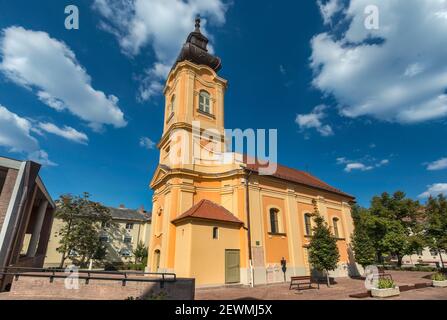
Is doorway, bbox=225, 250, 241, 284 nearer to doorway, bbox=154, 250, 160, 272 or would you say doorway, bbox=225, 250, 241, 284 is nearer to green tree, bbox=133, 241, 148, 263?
doorway, bbox=154, 250, 160, 272

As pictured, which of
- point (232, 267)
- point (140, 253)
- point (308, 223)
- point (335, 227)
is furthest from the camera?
point (140, 253)

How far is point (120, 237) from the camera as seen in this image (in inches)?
1676

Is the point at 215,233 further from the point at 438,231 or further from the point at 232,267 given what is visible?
the point at 438,231

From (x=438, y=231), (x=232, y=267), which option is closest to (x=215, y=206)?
(x=232, y=267)

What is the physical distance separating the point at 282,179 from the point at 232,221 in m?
6.55

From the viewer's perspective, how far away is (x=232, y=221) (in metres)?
17.7

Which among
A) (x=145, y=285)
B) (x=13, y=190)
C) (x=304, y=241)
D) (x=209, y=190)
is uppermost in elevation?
(x=209, y=190)

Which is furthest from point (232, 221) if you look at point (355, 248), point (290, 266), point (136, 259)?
point (136, 259)

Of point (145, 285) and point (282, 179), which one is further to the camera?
point (282, 179)

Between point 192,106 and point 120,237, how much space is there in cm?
3049

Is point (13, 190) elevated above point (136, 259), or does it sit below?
above

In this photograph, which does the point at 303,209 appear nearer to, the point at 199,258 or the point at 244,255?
the point at 244,255

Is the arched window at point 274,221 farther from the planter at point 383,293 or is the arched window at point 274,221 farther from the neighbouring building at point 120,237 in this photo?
the neighbouring building at point 120,237

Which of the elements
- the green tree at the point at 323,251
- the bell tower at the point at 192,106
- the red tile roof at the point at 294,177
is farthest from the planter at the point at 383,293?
the bell tower at the point at 192,106
